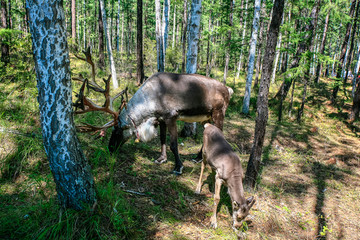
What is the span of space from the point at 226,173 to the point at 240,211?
0.73 metres

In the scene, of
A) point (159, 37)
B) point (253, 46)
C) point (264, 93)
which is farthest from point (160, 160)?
point (253, 46)

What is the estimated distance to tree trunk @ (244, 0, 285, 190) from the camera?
4.46 m

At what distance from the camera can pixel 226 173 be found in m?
4.27

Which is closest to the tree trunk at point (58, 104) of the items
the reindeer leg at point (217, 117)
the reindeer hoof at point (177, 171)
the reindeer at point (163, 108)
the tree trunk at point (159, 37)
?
the reindeer at point (163, 108)

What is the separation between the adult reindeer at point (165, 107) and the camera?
5398 mm

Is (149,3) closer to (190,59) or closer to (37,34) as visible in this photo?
(190,59)

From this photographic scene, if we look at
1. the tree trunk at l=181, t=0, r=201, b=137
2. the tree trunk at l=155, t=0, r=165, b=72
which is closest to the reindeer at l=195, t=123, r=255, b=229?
the tree trunk at l=181, t=0, r=201, b=137

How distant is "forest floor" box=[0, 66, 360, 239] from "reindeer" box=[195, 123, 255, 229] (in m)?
0.36

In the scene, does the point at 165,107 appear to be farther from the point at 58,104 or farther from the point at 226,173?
the point at 58,104

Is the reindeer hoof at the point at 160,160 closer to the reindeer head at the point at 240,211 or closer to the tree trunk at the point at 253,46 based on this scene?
the reindeer head at the point at 240,211

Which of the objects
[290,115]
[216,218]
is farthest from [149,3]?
[216,218]

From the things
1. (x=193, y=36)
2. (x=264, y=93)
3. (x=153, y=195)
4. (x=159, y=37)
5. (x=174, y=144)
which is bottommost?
(x=153, y=195)

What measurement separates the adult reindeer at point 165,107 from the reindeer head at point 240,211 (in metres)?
1.86

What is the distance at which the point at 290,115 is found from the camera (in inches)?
576
